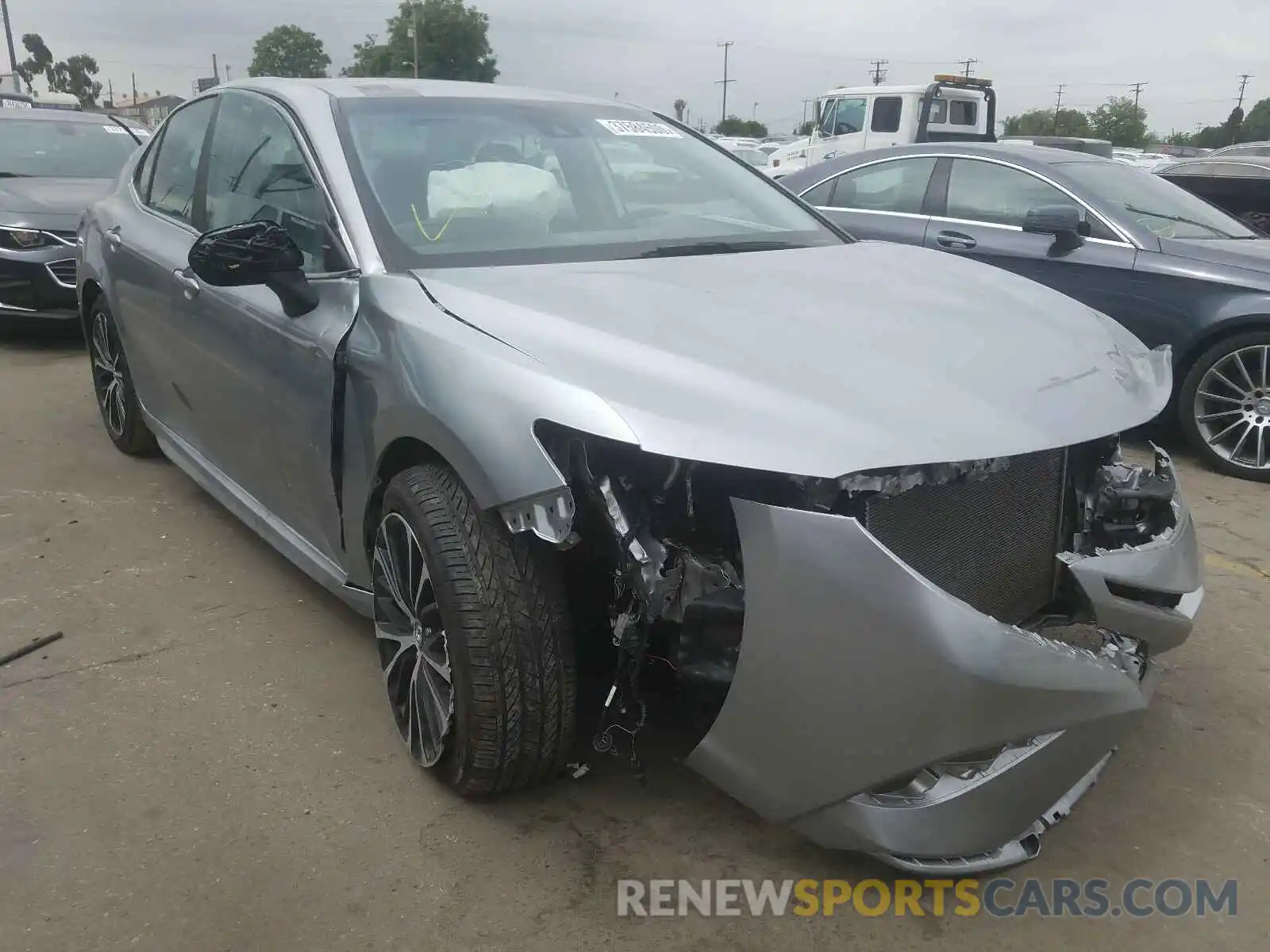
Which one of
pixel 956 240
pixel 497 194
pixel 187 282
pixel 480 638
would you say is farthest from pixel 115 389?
pixel 956 240

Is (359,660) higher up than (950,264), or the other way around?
(950,264)

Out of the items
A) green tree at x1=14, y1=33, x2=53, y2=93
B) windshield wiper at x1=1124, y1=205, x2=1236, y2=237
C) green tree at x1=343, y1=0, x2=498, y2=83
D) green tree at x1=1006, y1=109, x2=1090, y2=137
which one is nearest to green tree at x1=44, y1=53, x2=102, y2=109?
green tree at x1=14, y1=33, x2=53, y2=93

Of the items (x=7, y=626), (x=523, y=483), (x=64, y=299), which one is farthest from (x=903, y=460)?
(x=64, y=299)

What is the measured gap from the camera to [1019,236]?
573 cm

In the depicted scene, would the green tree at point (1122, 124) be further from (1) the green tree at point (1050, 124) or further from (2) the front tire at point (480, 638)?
(2) the front tire at point (480, 638)

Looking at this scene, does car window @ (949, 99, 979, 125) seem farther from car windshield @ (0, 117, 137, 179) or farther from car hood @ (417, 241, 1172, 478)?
car hood @ (417, 241, 1172, 478)

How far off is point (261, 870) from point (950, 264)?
235cm

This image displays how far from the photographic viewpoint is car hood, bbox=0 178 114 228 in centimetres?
720

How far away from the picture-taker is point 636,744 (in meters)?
2.66

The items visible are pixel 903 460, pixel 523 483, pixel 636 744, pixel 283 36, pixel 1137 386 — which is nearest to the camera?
pixel 903 460

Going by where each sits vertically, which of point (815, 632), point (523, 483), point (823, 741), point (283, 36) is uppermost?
point (283, 36)

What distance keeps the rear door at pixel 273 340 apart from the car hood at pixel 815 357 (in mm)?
421

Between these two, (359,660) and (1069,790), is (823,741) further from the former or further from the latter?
(359,660)

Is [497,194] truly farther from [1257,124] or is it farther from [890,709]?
[1257,124]
